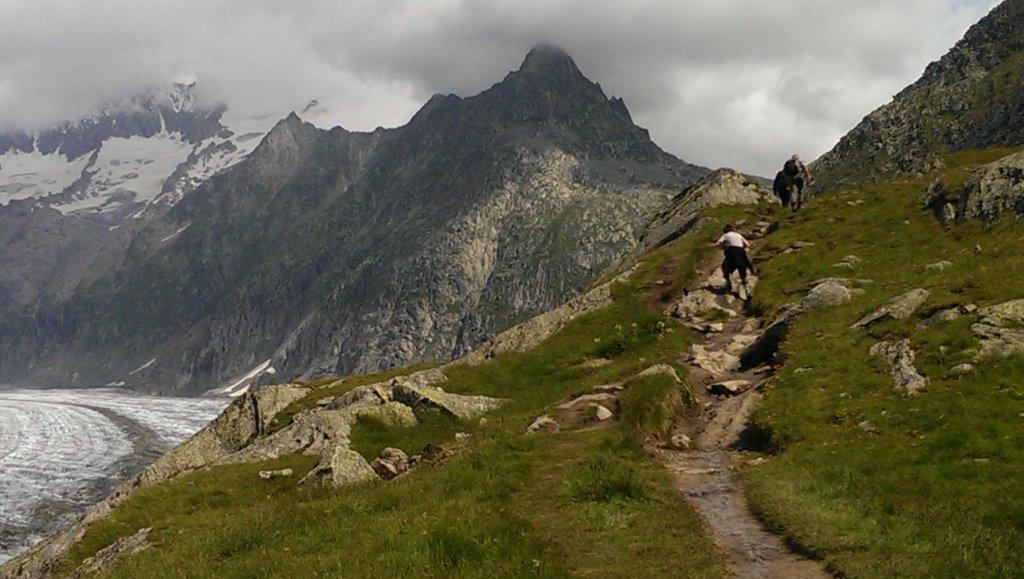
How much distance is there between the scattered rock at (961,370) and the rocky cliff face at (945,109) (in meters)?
155

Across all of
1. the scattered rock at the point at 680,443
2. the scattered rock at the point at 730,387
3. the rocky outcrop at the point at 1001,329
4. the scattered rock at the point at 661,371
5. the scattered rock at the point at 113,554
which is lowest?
the scattered rock at the point at 113,554

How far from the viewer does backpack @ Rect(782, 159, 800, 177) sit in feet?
185

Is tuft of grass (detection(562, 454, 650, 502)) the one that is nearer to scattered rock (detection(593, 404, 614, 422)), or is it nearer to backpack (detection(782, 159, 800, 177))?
scattered rock (detection(593, 404, 614, 422))

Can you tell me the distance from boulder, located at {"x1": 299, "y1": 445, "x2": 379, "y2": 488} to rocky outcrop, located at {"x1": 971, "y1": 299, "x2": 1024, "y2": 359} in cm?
2165

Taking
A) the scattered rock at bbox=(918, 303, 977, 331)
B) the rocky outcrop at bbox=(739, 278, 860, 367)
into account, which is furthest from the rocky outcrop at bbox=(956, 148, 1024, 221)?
the scattered rock at bbox=(918, 303, 977, 331)

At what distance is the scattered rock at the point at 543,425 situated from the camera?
84.8 feet

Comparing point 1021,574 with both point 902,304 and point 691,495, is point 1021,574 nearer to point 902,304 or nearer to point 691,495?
point 691,495

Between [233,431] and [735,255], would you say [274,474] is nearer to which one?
[233,431]

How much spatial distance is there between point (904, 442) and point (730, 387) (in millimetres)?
10869

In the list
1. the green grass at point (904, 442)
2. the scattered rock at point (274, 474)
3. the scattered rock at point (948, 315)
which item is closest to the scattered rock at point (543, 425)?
the green grass at point (904, 442)

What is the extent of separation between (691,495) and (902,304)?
649 inches

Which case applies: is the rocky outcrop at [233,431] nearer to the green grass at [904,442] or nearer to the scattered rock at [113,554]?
the scattered rock at [113,554]

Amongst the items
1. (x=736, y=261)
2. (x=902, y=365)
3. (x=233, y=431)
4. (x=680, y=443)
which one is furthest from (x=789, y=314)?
(x=233, y=431)

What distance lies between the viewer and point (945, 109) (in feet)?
564
